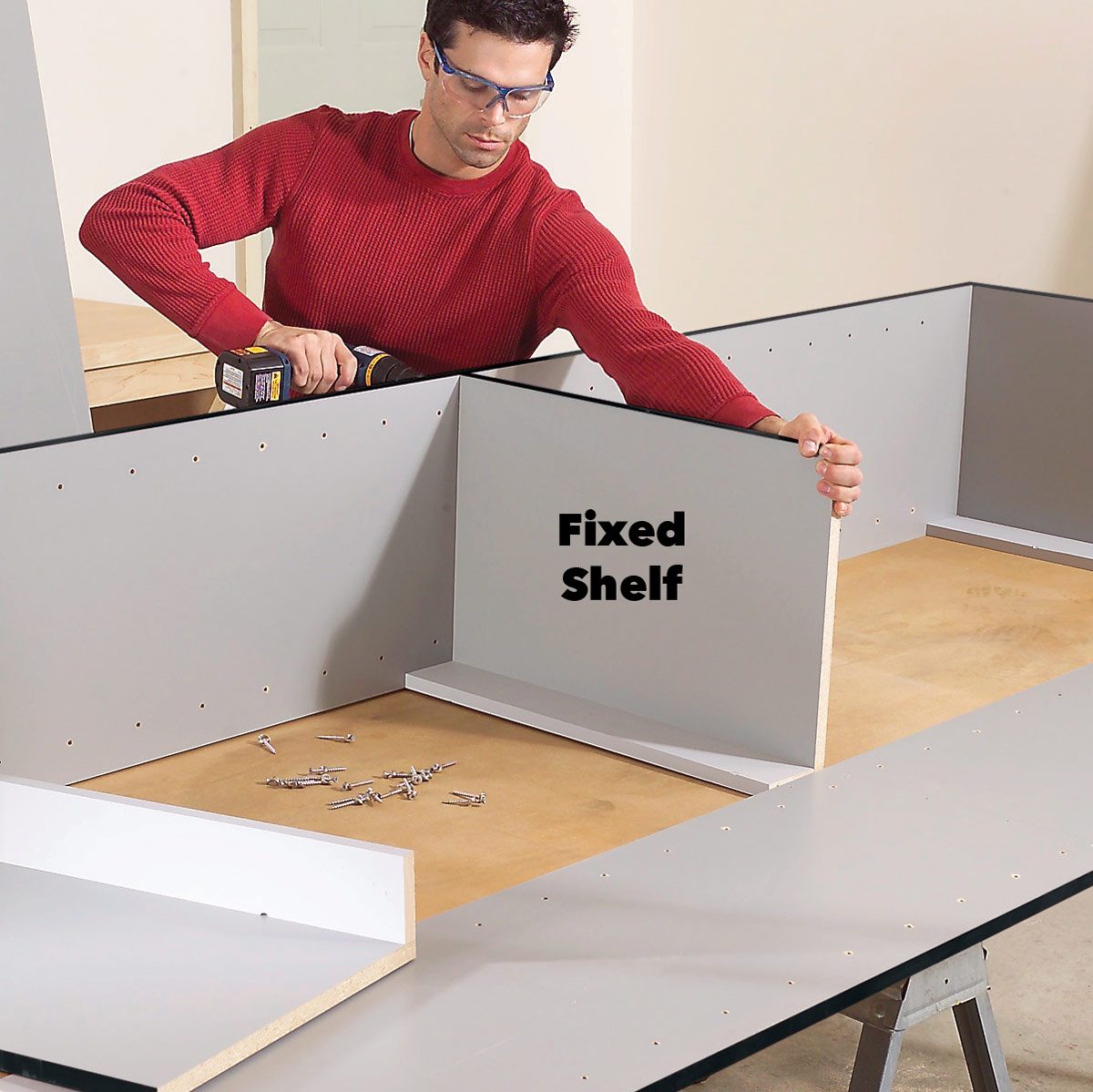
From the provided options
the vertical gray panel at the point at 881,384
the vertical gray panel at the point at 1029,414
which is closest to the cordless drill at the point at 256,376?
the vertical gray panel at the point at 881,384

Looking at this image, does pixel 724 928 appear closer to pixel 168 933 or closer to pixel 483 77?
pixel 168 933

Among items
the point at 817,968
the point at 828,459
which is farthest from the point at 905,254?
the point at 817,968

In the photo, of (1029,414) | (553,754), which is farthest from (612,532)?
(1029,414)

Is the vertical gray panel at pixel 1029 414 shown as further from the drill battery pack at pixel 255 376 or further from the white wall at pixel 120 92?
the white wall at pixel 120 92

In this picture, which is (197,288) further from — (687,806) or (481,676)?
(687,806)

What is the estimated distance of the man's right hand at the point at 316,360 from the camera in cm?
163

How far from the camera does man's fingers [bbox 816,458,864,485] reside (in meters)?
1.30

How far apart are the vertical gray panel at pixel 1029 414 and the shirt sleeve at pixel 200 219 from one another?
967 millimetres

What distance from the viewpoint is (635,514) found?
1491 millimetres

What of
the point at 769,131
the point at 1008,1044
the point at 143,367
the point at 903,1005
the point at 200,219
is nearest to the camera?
the point at 903,1005

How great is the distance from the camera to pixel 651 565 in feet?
4.86

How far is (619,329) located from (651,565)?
0.34 metres

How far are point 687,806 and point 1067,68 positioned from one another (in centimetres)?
297

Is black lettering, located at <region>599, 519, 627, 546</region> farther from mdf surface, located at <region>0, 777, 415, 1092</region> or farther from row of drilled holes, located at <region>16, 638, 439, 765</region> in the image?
mdf surface, located at <region>0, 777, 415, 1092</region>
